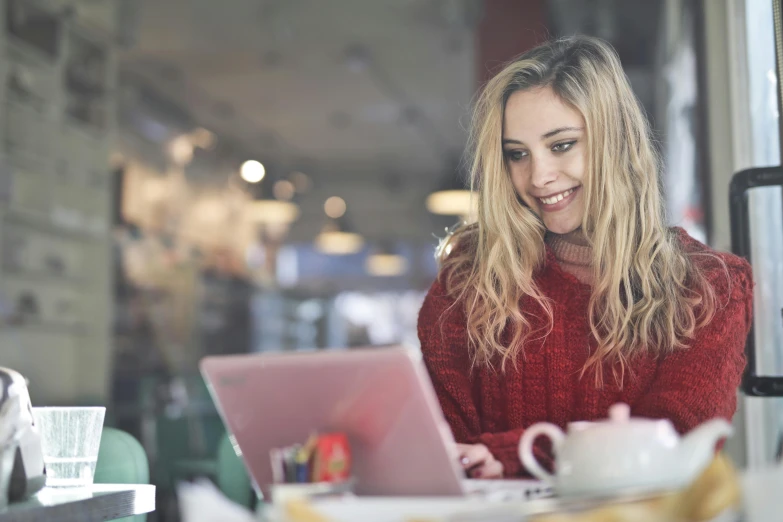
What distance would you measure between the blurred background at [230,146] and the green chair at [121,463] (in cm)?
92

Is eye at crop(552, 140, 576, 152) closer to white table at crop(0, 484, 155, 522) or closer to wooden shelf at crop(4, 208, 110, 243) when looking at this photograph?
white table at crop(0, 484, 155, 522)

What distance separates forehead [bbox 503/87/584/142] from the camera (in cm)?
174

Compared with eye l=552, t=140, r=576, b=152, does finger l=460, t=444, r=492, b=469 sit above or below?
below

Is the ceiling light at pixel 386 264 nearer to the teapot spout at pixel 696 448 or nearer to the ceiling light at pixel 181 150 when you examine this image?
the ceiling light at pixel 181 150

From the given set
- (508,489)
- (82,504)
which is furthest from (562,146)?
(82,504)

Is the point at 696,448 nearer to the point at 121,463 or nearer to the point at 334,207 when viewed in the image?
the point at 121,463

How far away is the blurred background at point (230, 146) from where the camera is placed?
4.01 meters

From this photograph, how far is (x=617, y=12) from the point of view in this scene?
8.03 metres

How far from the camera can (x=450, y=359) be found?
1876 millimetres

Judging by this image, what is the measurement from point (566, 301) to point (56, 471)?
976 millimetres

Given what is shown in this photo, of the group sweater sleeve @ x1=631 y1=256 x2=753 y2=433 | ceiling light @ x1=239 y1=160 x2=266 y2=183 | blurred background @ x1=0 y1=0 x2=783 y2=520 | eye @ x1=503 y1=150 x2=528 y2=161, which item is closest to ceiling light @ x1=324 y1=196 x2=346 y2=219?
blurred background @ x1=0 y1=0 x2=783 y2=520

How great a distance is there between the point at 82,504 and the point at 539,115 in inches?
Result: 41.3

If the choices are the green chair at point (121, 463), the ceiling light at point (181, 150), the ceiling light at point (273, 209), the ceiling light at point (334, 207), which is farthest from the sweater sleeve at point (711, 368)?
the ceiling light at point (334, 207)

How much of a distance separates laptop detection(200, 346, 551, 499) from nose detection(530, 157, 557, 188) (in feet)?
2.31
